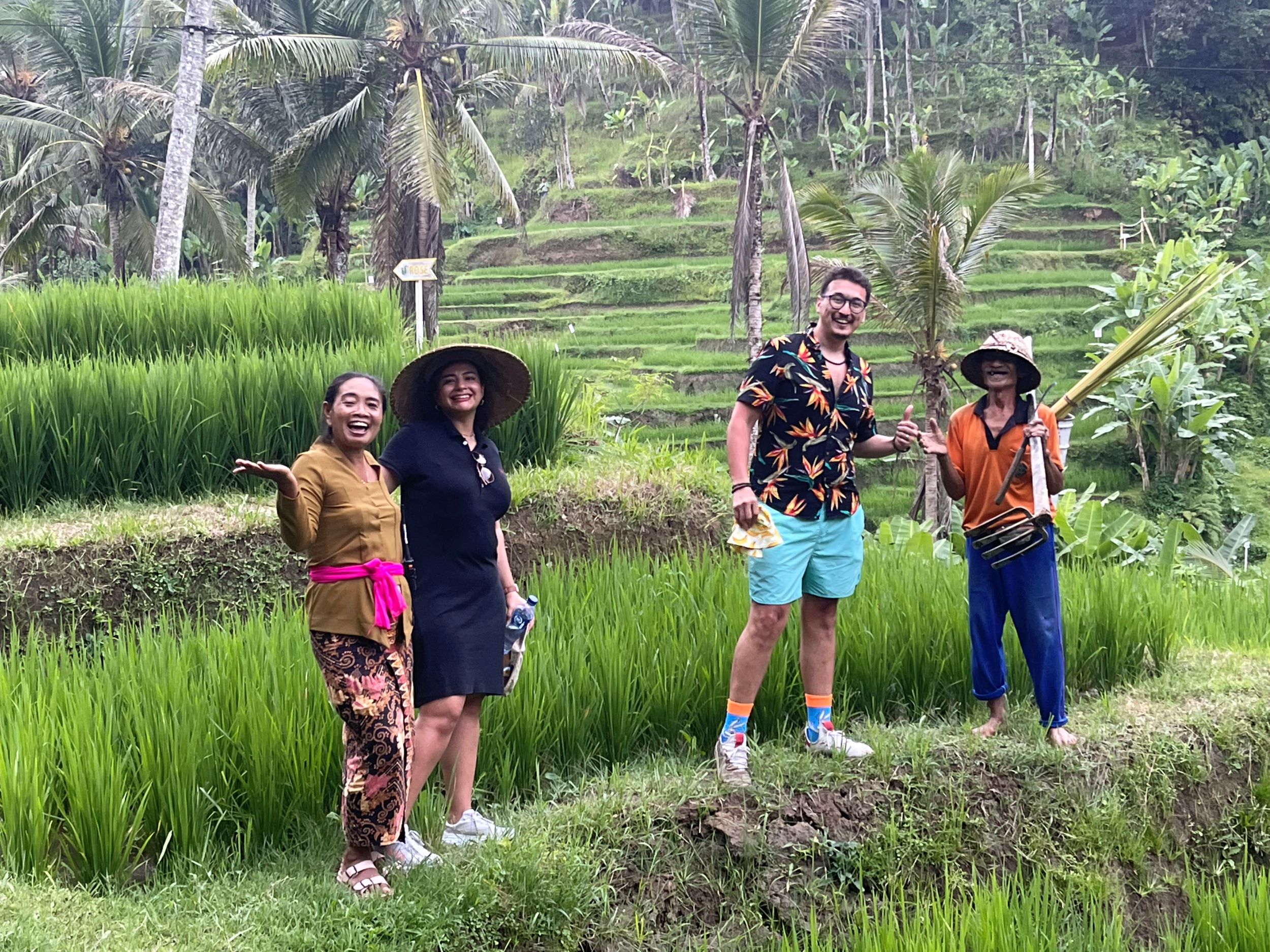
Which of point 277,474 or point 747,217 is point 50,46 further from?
point 277,474

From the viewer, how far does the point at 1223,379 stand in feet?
61.6

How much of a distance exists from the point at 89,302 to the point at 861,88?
1228 inches

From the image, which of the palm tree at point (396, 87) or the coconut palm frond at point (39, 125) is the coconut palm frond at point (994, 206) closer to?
the palm tree at point (396, 87)

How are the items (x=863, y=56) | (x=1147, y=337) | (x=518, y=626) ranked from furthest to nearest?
1. (x=863, y=56)
2. (x=1147, y=337)
3. (x=518, y=626)

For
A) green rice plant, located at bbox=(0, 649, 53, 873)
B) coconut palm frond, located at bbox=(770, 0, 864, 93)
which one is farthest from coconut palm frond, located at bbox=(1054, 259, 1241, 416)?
coconut palm frond, located at bbox=(770, 0, 864, 93)

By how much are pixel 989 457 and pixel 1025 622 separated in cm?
55

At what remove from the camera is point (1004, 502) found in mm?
3852

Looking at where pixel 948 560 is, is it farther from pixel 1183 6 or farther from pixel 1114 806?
pixel 1183 6

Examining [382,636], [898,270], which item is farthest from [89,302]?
[898,270]

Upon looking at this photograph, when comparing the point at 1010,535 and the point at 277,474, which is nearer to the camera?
the point at 277,474

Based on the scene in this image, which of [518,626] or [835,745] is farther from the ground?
[518,626]

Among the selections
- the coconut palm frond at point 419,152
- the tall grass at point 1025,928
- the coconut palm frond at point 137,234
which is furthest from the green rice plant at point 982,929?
the coconut palm frond at point 137,234

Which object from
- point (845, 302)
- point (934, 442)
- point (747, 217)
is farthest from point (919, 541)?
point (747, 217)

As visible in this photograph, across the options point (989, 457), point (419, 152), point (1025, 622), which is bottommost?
point (1025, 622)
